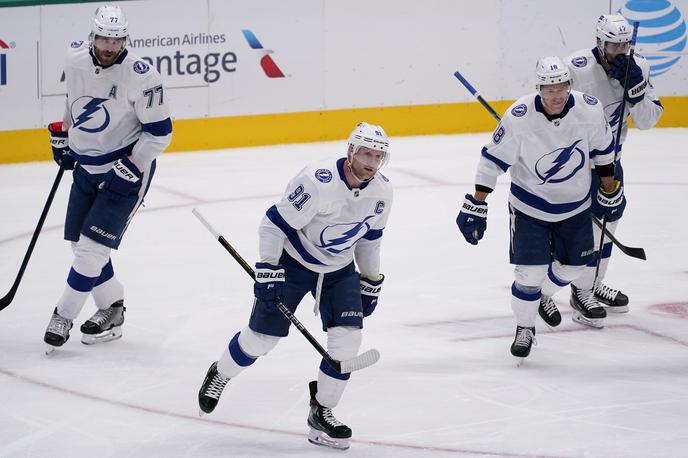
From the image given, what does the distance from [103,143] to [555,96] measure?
1811 millimetres

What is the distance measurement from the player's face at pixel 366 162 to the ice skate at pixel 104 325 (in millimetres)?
1763

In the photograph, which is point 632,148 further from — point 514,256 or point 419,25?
point 514,256

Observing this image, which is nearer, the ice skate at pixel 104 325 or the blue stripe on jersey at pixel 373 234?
the blue stripe on jersey at pixel 373 234

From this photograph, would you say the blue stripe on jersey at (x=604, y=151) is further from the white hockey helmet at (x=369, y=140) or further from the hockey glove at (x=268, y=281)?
the hockey glove at (x=268, y=281)

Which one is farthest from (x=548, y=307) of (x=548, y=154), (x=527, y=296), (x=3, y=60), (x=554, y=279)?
(x=3, y=60)

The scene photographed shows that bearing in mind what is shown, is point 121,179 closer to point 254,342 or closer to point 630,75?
point 254,342

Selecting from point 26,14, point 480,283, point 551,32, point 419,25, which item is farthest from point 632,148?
point 26,14

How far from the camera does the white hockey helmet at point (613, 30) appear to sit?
5105 millimetres

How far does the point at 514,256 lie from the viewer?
4.81 meters

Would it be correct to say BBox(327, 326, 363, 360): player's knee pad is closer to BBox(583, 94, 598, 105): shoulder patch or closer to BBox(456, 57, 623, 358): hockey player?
BBox(456, 57, 623, 358): hockey player

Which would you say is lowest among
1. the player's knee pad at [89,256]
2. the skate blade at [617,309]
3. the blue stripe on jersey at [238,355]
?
the skate blade at [617,309]

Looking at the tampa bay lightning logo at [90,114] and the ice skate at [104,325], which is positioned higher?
the tampa bay lightning logo at [90,114]

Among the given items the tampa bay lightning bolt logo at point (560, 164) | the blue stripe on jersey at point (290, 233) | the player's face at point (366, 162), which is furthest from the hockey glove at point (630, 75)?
the blue stripe on jersey at point (290, 233)

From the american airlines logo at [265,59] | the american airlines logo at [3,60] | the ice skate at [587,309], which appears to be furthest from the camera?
the american airlines logo at [265,59]
